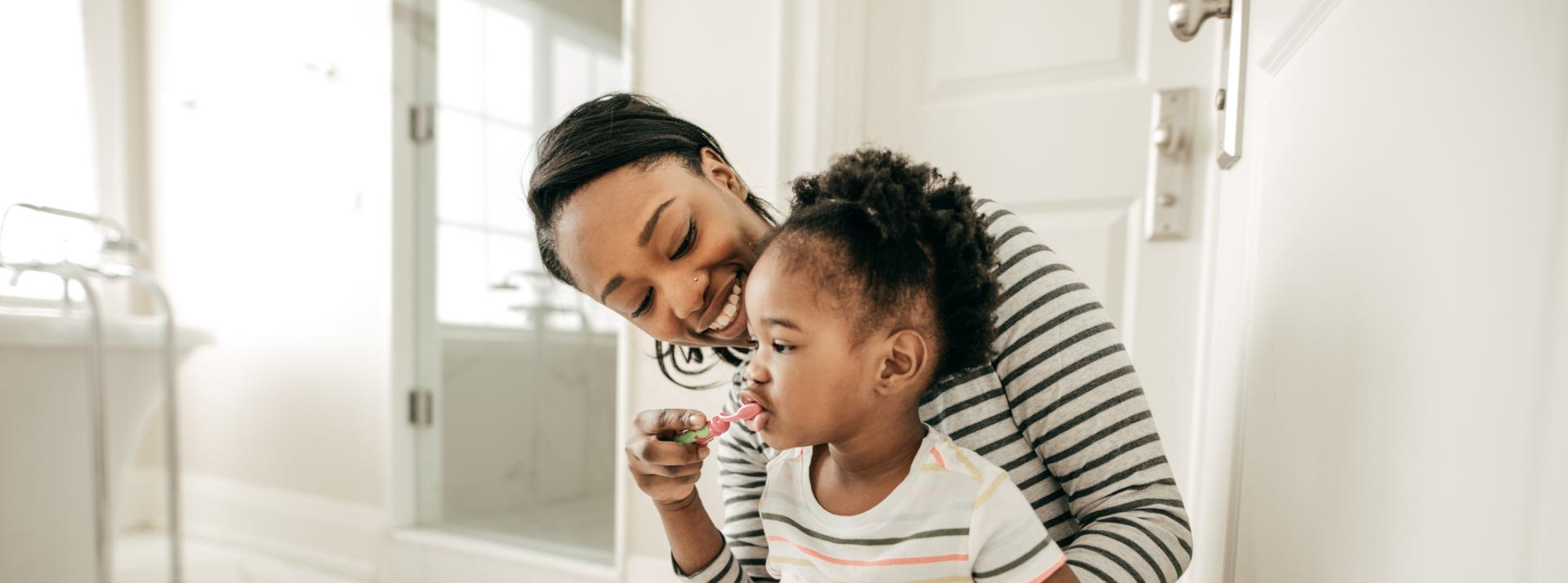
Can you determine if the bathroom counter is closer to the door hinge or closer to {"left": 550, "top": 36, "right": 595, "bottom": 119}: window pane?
the door hinge

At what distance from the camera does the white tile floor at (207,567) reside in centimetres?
237

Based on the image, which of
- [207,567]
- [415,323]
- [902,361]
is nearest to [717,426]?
[902,361]

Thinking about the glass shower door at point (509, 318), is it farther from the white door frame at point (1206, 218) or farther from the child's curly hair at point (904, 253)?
the child's curly hair at point (904, 253)

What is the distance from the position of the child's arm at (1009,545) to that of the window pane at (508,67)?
194cm

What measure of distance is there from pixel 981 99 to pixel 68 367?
2.00 m

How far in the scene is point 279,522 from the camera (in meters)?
2.66

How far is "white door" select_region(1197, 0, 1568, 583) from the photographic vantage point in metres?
0.32

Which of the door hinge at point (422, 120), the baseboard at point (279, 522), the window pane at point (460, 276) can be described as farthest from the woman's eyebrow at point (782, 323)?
the baseboard at point (279, 522)

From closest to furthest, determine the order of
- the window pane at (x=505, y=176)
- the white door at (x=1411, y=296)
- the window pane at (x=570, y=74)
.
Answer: the white door at (x=1411, y=296) → the window pane at (x=570, y=74) → the window pane at (x=505, y=176)

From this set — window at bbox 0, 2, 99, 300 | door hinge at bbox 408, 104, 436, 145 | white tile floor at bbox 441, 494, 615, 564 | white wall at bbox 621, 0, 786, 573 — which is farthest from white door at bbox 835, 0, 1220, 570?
window at bbox 0, 2, 99, 300

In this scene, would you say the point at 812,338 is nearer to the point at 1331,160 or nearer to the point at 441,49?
the point at 1331,160

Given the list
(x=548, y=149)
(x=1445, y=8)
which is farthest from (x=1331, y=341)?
(x=548, y=149)

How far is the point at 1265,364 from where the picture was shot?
69 centimetres

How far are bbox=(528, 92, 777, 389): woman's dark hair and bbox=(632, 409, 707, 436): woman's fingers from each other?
9.6 inches
